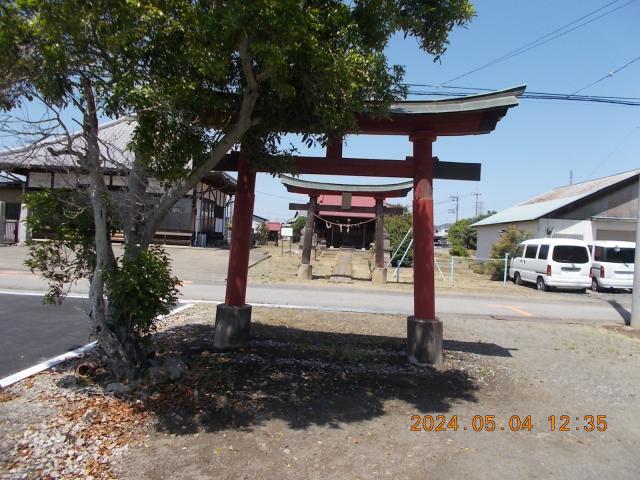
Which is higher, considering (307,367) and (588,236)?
(588,236)

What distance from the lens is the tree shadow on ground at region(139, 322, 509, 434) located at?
458cm

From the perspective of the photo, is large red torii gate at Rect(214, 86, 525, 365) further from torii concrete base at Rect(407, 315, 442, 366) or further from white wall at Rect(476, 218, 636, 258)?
white wall at Rect(476, 218, 636, 258)

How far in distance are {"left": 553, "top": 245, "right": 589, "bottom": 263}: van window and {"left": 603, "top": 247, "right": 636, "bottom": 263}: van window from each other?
1.55 metres

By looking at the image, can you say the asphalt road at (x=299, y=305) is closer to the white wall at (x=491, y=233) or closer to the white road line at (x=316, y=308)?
the white road line at (x=316, y=308)

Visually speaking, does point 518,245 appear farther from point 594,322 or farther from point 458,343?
point 458,343

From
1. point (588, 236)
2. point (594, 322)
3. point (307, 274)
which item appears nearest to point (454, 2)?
point (594, 322)

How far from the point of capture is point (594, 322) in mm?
11469

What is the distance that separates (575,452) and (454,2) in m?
4.09

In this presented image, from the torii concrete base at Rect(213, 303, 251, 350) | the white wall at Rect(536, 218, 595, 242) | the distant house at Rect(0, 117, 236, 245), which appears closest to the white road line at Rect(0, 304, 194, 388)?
the torii concrete base at Rect(213, 303, 251, 350)

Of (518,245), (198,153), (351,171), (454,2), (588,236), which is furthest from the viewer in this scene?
(588,236)

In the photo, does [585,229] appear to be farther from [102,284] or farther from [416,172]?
[102,284]

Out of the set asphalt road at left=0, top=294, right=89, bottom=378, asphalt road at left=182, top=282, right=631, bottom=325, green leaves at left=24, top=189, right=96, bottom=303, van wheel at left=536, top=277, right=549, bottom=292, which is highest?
green leaves at left=24, top=189, right=96, bottom=303

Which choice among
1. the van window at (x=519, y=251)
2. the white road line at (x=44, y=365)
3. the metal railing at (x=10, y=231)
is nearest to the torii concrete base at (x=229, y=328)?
the white road line at (x=44, y=365)

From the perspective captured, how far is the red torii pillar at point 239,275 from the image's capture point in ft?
22.3
